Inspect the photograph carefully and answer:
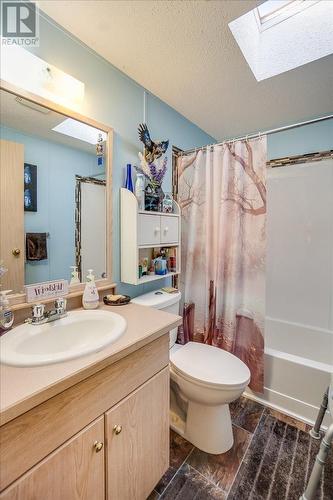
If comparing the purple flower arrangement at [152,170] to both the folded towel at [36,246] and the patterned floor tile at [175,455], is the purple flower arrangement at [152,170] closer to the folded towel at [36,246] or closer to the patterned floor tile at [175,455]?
the folded towel at [36,246]

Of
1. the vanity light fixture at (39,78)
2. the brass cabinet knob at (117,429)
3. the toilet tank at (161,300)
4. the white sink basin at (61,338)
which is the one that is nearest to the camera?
the white sink basin at (61,338)

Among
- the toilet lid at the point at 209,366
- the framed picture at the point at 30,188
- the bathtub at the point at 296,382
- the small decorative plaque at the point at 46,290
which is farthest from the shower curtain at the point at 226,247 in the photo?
the framed picture at the point at 30,188

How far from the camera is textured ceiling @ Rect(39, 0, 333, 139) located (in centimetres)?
99

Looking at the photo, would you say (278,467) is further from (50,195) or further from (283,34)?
(283,34)

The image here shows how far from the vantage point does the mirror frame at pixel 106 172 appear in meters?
0.96

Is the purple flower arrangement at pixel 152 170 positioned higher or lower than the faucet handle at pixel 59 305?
higher

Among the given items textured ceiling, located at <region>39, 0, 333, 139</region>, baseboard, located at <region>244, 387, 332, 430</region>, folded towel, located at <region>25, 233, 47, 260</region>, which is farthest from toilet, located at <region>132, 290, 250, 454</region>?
textured ceiling, located at <region>39, 0, 333, 139</region>

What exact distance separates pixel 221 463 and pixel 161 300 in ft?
3.05

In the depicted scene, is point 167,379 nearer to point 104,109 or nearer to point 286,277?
point 104,109

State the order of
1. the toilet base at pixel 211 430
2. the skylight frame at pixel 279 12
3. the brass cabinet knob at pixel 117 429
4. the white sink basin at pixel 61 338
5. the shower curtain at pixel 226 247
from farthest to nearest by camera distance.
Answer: the shower curtain at pixel 226 247 → the toilet base at pixel 211 430 → the skylight frame at pixel 279 12 → the brass cabinet knob at pixel 117 429 → the white sink basin at pixel 61 338

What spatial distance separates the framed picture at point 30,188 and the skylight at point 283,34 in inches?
45.5

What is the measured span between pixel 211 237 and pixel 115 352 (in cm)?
117

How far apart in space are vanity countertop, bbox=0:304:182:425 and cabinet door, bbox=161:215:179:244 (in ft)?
2.62

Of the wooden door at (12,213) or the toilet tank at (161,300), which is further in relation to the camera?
the toilet tank at (161,300)
